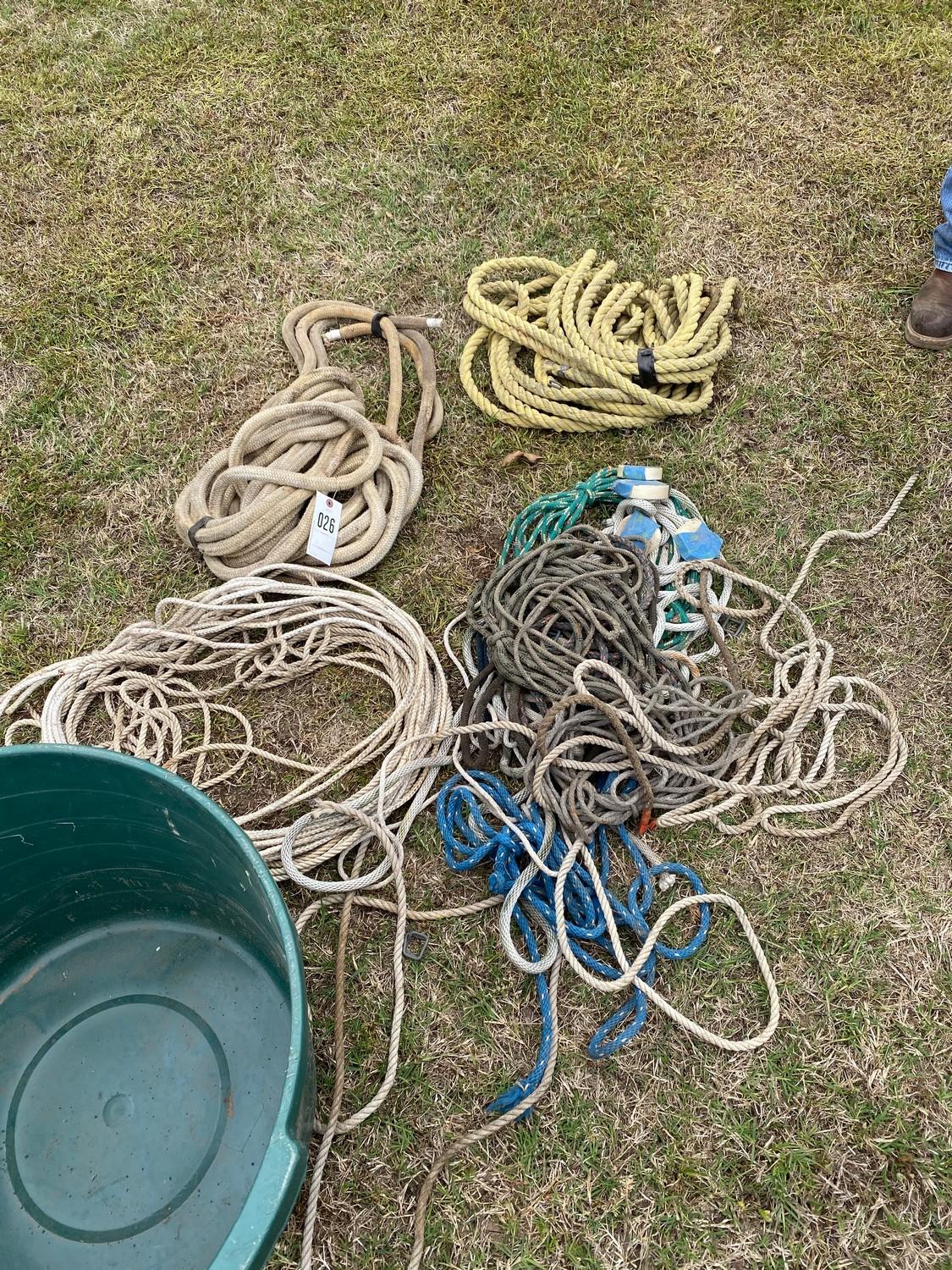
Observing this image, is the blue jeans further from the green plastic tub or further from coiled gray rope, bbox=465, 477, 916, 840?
the green plastic tub

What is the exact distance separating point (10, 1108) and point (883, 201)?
3520mm

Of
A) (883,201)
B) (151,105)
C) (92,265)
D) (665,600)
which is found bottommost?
(665,600)

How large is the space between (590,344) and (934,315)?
103cm

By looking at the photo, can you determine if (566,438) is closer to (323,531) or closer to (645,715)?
(323,531)

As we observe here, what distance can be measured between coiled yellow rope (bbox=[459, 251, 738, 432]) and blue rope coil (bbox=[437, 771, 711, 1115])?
3.79 feet

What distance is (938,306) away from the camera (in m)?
2.55

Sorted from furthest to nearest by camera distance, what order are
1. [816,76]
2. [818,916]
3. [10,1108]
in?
1. [816,76]
2. [818,916]
3. [10,1108]

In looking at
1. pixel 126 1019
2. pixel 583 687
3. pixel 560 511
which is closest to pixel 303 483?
pixel 560 511

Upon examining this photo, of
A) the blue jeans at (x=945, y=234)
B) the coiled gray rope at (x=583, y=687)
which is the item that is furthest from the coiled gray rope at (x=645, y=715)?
the blue jeans at (x=945, y=234)

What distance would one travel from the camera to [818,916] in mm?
1847

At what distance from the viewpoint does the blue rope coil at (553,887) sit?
1727 millimetres

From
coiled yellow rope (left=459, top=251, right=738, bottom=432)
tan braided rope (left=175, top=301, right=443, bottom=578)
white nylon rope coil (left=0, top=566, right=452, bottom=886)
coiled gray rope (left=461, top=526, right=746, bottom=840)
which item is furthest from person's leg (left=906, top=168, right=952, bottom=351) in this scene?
white nylon rope coil (left=0, top=566, right=452, bottom=886)

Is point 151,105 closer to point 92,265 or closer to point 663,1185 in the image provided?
point 92,265

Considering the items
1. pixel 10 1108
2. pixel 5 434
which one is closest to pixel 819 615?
pixel 10 1108
